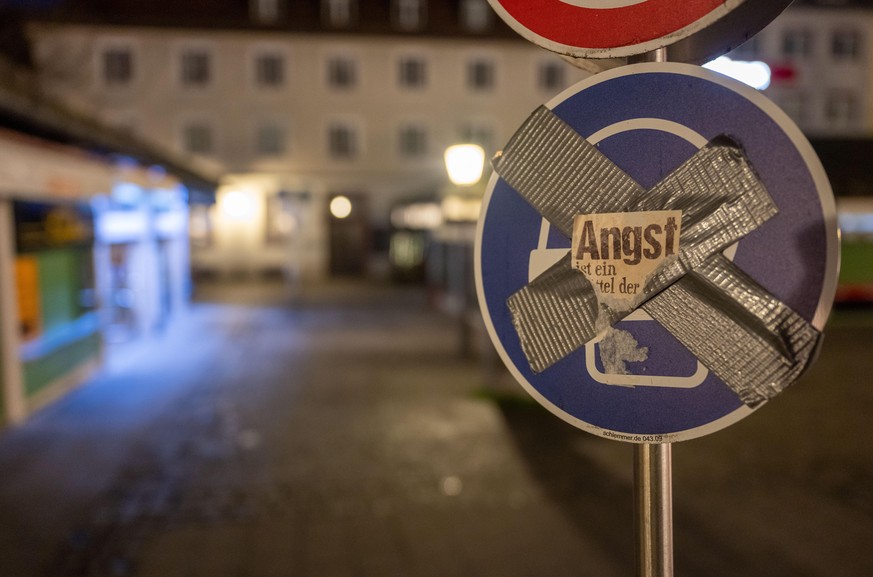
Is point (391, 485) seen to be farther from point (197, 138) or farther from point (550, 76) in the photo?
point (550, 76)

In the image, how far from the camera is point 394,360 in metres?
13.1

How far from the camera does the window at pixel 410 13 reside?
34.7 metres

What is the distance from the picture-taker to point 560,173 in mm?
1516

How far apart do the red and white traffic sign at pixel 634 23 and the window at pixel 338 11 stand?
113ft

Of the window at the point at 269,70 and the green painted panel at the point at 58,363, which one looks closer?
the green painted panel at the point at 58,363

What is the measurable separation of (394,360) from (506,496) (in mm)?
7072

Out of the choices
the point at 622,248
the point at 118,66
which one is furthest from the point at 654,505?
the point at 118,66

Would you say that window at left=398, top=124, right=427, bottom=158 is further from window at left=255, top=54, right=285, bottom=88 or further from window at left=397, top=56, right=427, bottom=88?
window at left=255, top=54, right=285, bottom=88

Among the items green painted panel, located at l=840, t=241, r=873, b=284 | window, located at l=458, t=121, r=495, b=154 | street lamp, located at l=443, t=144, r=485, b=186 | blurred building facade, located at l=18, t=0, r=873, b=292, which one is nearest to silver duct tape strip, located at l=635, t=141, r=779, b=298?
street lamp, located at l=443, t=144, r=485, b=186

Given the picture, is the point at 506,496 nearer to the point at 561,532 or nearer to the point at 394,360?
the point at 561,532

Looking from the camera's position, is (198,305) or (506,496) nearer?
(506,496)

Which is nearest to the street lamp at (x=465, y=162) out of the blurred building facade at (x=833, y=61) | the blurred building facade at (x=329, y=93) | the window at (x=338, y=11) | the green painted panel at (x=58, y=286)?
the green painted panel at (x=58, y=286)

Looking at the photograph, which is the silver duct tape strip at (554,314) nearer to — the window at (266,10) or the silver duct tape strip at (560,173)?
the silver duct tape strip at (560,173)

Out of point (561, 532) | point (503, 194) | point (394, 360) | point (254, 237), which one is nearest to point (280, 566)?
point (561, 532)
